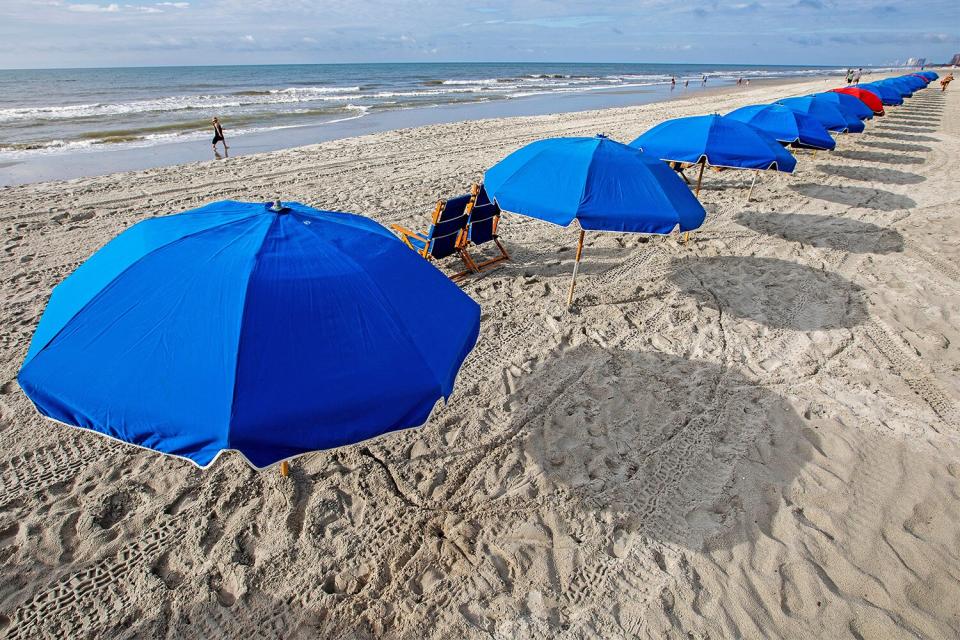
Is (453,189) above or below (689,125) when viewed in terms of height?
below

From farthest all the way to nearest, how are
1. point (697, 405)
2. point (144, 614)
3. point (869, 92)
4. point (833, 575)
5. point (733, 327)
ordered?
point (869, 92)
point (733, 327)
point (697, 405)
point (833, 575)
point (144, 614)

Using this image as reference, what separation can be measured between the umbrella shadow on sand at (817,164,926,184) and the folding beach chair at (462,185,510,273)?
8.90 meters

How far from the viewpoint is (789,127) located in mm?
8555

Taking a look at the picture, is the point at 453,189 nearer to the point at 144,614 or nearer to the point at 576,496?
the point at 576,496

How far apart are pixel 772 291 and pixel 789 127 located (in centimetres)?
458

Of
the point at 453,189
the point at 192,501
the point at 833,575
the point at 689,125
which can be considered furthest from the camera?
the point at 453,189

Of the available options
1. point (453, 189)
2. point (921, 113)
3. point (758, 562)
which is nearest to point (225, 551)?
point (758, 562)

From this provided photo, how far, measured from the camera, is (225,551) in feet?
9.59

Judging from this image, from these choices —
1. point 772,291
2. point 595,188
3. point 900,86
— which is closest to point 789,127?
point 772,291

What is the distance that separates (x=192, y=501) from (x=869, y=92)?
21.5 meters

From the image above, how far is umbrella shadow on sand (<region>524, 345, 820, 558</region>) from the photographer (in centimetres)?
312

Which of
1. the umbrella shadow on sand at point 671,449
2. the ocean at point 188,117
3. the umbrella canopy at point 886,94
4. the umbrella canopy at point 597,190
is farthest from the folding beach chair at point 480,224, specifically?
the umbrella canopy at point 886,94

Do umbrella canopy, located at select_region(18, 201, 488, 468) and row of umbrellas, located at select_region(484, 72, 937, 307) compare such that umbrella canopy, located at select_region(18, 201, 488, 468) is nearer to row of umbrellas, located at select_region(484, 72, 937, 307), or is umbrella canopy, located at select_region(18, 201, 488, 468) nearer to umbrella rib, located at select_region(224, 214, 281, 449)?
umbrella rib, located at select_region(224, 214, 281, 449)

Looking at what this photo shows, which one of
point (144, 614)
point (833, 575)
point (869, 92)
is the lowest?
point (833, 575)
